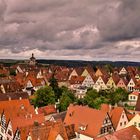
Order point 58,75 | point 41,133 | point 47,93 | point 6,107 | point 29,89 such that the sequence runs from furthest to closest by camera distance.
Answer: point 58,75
point 29,89
point 47,93
point 6,107
point 41,133

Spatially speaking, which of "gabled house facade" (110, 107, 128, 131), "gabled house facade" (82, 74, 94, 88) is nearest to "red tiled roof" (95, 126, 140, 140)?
"gabled house facade" (110, 107, 128, 131)

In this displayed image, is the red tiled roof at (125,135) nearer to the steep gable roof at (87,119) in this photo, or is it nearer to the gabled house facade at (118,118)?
the steep gable roof at (87,119)

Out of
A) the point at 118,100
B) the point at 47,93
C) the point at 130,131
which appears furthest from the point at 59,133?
the point at 118,100

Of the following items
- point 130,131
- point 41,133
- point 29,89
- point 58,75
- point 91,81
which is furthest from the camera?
point 58,75

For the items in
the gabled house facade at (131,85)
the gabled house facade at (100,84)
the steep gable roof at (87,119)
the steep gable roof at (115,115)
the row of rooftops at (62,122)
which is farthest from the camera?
the gabled house facade at (100,84)

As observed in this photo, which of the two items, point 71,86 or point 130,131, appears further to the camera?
point 71,86

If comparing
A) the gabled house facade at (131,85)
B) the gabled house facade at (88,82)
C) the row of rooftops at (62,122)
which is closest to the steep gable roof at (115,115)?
the row of rooftops at (62,122)

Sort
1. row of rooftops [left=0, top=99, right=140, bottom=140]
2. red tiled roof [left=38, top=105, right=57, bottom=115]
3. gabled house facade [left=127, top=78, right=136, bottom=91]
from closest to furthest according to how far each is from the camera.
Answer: row of rooftops [left=0, top=99, right=140, bottom=140], red tiled roof [left=38, top=105, right=57, bottom=115], gabled house facade [left=127, top=78, right=136, bottom=91]

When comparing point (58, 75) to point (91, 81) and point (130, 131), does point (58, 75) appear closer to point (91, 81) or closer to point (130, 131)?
point (91, 81)

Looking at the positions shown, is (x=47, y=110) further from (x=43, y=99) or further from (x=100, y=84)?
(x=100, y=84)

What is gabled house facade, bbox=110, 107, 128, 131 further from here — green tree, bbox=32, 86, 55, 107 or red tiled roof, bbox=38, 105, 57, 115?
green tree, bbox=32, 86, 55, 107
